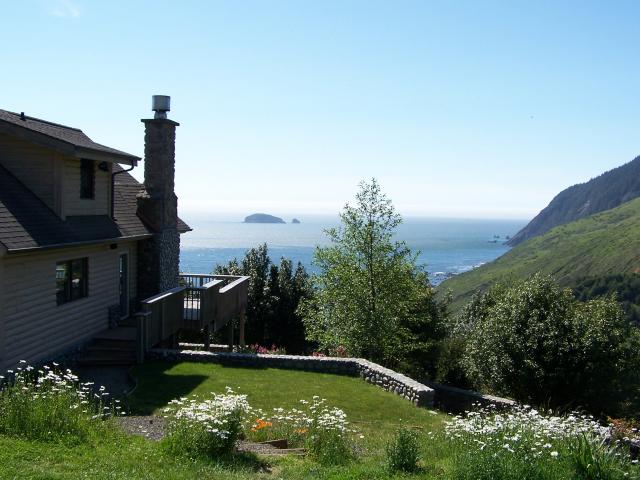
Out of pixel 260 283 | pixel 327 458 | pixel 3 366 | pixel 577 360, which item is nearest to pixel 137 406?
pixel 3 366

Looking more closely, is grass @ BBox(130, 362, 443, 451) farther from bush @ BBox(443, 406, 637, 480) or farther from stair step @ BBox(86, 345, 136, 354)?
bush @ BBox(443, 406, 637, 480)

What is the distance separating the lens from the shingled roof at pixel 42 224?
12100 millimetres

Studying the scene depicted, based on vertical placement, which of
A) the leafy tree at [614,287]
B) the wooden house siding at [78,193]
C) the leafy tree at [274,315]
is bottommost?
the leafy tree at [614,287]

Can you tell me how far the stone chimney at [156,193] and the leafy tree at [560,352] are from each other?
11.2 metres

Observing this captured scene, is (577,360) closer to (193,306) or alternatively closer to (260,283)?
(193,306)

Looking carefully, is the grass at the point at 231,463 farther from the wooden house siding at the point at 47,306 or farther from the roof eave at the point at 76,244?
the roof eave at the point at 76,244

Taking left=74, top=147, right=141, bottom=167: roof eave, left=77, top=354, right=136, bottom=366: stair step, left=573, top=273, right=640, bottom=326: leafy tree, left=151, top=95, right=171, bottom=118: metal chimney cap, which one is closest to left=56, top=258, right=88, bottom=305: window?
left=77, top=354, right=136, bottom=366: stair step

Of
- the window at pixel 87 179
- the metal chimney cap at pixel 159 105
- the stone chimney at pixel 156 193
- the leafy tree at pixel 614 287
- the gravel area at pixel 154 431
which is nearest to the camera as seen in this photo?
the gravel area at pixel 154 431

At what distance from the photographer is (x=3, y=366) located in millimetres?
11828

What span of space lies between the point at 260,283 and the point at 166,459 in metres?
22.9

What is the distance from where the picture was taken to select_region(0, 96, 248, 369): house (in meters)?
12.5

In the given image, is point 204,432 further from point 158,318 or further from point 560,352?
point 560,352

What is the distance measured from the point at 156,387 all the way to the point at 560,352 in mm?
12249

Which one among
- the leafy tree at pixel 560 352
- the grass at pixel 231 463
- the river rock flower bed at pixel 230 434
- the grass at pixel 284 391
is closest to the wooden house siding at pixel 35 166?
the grass at pixel 284 391
